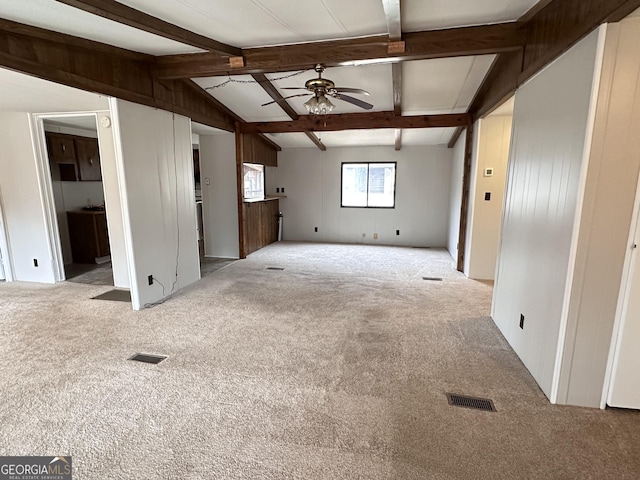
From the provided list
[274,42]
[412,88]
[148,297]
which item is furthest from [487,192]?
[148,297]

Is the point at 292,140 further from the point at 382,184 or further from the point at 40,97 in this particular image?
the point at 40,97

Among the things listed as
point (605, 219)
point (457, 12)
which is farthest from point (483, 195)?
point (605, 219)

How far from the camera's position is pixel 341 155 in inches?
303

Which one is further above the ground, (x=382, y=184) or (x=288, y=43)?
(x=288, y=43)

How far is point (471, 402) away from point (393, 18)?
280cm

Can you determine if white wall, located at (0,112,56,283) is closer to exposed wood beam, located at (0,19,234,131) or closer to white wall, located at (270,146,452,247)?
exposed wood beam, located at (0,19,234,131)

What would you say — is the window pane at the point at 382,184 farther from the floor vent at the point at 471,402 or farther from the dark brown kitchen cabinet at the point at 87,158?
the floor vent at the point at 471,402

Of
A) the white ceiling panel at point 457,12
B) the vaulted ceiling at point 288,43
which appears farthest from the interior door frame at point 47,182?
the white ceiling panel at point 457,12

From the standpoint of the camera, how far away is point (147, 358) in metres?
2.67

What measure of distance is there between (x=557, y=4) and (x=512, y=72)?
88 cm

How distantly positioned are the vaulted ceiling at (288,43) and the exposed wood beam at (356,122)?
685mm

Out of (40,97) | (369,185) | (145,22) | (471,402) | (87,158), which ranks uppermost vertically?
(145,22)

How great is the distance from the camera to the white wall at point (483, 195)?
451cm

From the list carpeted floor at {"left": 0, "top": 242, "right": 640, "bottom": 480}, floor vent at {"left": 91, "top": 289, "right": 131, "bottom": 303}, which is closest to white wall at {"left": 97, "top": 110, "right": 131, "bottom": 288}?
floor vent at {"left": 91, "top": 289, "right": 131, "bottom": 303}
